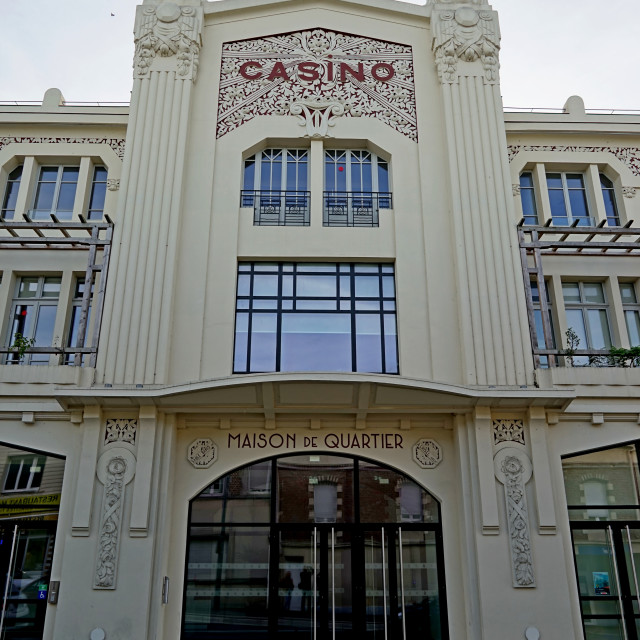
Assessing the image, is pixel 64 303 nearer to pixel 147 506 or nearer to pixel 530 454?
pixel 147 506

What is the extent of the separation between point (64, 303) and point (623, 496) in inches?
444

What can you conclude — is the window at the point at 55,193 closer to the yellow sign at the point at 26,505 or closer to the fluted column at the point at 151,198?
the fluted column at the point at 151,198

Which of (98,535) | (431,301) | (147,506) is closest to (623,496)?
(431,301)

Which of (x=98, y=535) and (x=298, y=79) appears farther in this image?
(x=298, y=79)

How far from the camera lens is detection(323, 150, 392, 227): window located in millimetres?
13938

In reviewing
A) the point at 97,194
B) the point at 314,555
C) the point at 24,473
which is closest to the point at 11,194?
the point at 97,194

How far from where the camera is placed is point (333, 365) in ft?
42.2

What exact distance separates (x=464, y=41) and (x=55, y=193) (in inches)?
377

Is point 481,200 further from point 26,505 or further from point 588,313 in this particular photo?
point 26,505

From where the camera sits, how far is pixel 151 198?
13.5 m

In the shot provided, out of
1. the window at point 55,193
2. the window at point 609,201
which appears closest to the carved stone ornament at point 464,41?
the window at point 609,201

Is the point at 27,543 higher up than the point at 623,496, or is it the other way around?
the point at 623,496

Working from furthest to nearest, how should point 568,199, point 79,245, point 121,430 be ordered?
point 568,199, point 79,245, point 121,430

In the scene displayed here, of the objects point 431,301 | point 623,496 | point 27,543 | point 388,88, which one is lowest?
point 27,543
